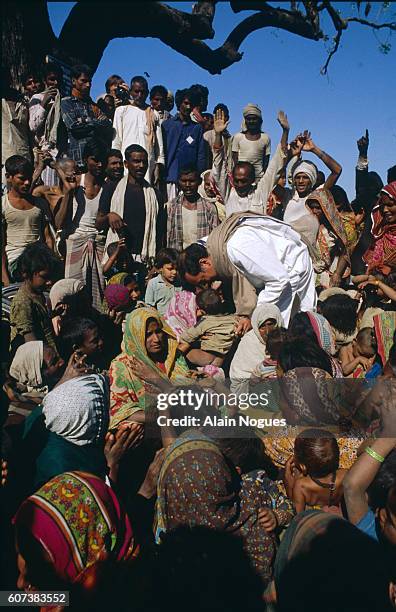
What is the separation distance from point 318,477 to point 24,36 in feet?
8.84

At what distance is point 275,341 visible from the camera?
370 cm

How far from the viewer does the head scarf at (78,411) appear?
3225 millimetres

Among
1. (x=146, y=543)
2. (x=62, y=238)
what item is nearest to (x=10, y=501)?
(x=146, y=543)

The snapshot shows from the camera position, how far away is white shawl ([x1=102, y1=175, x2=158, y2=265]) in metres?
4.35

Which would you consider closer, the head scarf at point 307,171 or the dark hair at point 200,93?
the dark hair at point 200,93

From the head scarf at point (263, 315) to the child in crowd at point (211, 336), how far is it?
0.47 feet

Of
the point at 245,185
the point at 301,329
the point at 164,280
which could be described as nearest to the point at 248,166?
the point at 245,185

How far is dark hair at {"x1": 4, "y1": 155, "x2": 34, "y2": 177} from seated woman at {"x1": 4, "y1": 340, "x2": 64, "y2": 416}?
40.7 inches

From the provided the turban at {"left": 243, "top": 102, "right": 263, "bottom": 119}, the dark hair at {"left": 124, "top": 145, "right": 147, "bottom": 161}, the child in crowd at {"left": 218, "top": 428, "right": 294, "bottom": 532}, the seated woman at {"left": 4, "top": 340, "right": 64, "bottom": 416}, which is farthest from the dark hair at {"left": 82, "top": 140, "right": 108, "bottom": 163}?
the child in crowd at {"left": 218, "top": 428, "right": 294, "bottom": 532}

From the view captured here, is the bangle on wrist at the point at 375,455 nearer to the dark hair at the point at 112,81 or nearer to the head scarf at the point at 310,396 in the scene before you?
the head scarf at the point at 310,396

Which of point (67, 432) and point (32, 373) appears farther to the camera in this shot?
point (32, 373)

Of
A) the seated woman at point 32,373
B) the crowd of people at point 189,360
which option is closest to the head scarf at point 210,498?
the crowd of people at point 189,360

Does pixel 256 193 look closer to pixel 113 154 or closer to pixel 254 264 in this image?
pixel 254 264

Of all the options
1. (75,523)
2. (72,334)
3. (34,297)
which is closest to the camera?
(75,523)
